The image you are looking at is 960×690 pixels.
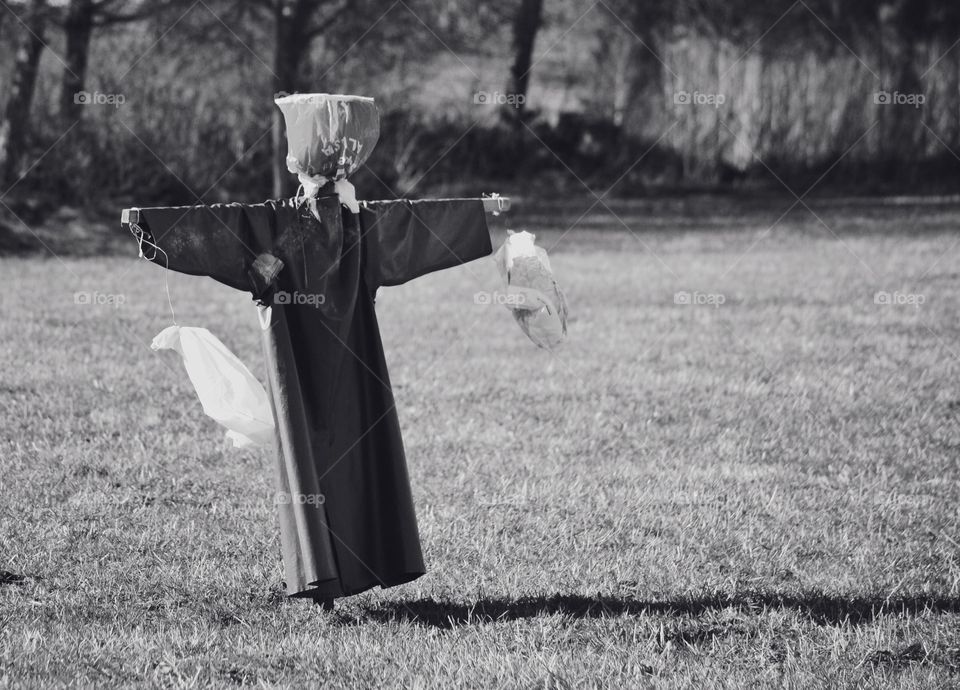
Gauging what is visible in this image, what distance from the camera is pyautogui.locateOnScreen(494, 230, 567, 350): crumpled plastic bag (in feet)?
12.6

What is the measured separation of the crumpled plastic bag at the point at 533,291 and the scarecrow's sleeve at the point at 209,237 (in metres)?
0.80

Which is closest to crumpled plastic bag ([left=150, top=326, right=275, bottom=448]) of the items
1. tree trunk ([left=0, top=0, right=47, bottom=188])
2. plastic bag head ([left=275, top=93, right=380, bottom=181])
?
plastic bag head ([left=275, top=93, right=380, bottom=181])

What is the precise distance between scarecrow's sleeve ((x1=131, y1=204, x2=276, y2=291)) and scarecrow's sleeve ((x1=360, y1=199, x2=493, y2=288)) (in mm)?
337

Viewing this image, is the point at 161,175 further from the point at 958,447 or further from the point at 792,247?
the point at 958,447

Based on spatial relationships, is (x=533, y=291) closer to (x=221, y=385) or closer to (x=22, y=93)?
(x=221, y=385)

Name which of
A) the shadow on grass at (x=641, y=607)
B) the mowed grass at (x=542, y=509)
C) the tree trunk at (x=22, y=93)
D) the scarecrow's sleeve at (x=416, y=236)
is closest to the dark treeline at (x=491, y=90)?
the tree trunk at (x=22, y=93)

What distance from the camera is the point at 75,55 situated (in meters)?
17.0

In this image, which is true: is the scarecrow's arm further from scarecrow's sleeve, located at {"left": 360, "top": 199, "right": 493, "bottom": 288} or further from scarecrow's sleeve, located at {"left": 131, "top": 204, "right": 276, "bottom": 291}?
scarecrow's sleeve, located at {"left": 131, "top": 204, "right": 276, "bottom": 291}

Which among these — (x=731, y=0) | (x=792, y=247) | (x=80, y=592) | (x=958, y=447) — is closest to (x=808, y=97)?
(x=731, y=0)

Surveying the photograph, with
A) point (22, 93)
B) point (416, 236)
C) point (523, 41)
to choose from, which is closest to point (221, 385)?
point (416, 236)

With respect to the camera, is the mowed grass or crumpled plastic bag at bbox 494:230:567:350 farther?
crumpled plastic bag at bbox 494:230:567:350

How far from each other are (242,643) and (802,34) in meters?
20.1

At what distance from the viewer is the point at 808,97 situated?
67.7ft

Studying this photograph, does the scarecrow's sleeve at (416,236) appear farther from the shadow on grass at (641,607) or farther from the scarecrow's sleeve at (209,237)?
the shadow on grass at (641,607)
